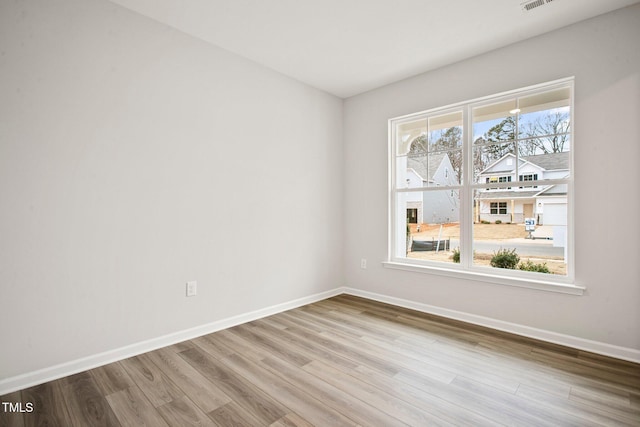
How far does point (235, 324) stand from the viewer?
317 cm

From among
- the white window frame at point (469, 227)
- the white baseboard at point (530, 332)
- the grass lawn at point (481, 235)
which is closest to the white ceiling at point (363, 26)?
the white window frame at point (469, 227)

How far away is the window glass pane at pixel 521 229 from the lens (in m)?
2.83

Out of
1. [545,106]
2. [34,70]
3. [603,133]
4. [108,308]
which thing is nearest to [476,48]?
[545,106]

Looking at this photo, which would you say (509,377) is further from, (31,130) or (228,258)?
(31,130)

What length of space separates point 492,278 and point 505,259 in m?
0.25

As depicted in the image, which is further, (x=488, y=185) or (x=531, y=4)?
(x=488, y=185)

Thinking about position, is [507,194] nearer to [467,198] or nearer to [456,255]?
[467,198]

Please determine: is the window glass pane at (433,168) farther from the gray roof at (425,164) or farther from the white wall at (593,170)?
the white wall at (593,170)

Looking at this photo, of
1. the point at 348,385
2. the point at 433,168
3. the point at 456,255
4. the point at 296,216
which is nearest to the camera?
the point at 348,385

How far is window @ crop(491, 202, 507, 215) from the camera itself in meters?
3.13

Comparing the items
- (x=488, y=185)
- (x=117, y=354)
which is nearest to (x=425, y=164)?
(x=488, y=185)

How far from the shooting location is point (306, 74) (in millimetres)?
3639

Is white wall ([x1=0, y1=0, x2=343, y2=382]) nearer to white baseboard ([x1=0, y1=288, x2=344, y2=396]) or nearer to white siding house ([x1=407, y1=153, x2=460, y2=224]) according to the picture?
white baseboard ([x1=0, y1=288, x2=344, y2=396])

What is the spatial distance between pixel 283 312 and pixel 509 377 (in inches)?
87.7
